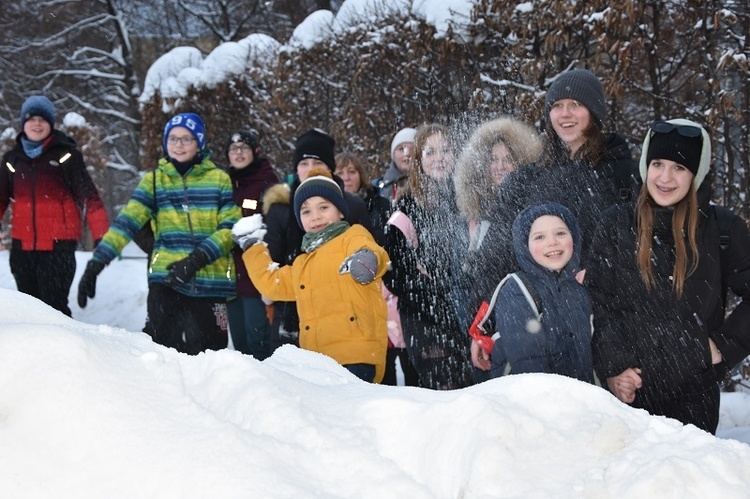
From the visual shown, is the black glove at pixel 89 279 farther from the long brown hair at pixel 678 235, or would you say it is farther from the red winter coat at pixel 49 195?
the long brown hair at pixel 678 235

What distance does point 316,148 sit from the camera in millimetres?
5504

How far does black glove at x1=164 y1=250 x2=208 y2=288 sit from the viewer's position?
5207 millimetres

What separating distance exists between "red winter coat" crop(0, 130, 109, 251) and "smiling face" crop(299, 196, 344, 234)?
2.30 meters

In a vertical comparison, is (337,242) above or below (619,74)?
below

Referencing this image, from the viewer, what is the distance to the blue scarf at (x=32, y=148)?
243 inches

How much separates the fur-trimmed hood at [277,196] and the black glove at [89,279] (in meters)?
1.11

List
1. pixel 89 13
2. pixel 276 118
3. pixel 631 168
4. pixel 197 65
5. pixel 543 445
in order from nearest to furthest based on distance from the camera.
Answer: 1. pixel 543 445
2. pixel 631 168
3. pixel 276 118
4. pixel 197 65
5. pixel 89 13

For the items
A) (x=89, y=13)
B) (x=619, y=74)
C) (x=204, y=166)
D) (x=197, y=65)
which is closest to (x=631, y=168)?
(x=619, y=74)

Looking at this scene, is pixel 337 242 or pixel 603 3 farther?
pixel 603 3

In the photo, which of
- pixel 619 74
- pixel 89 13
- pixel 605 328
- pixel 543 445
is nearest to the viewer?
pixel 543 445

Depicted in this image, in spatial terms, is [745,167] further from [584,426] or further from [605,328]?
[584,426]

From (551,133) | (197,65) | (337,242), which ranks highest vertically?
(197,65)

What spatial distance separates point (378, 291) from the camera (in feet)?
14.2

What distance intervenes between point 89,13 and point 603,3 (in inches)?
661
